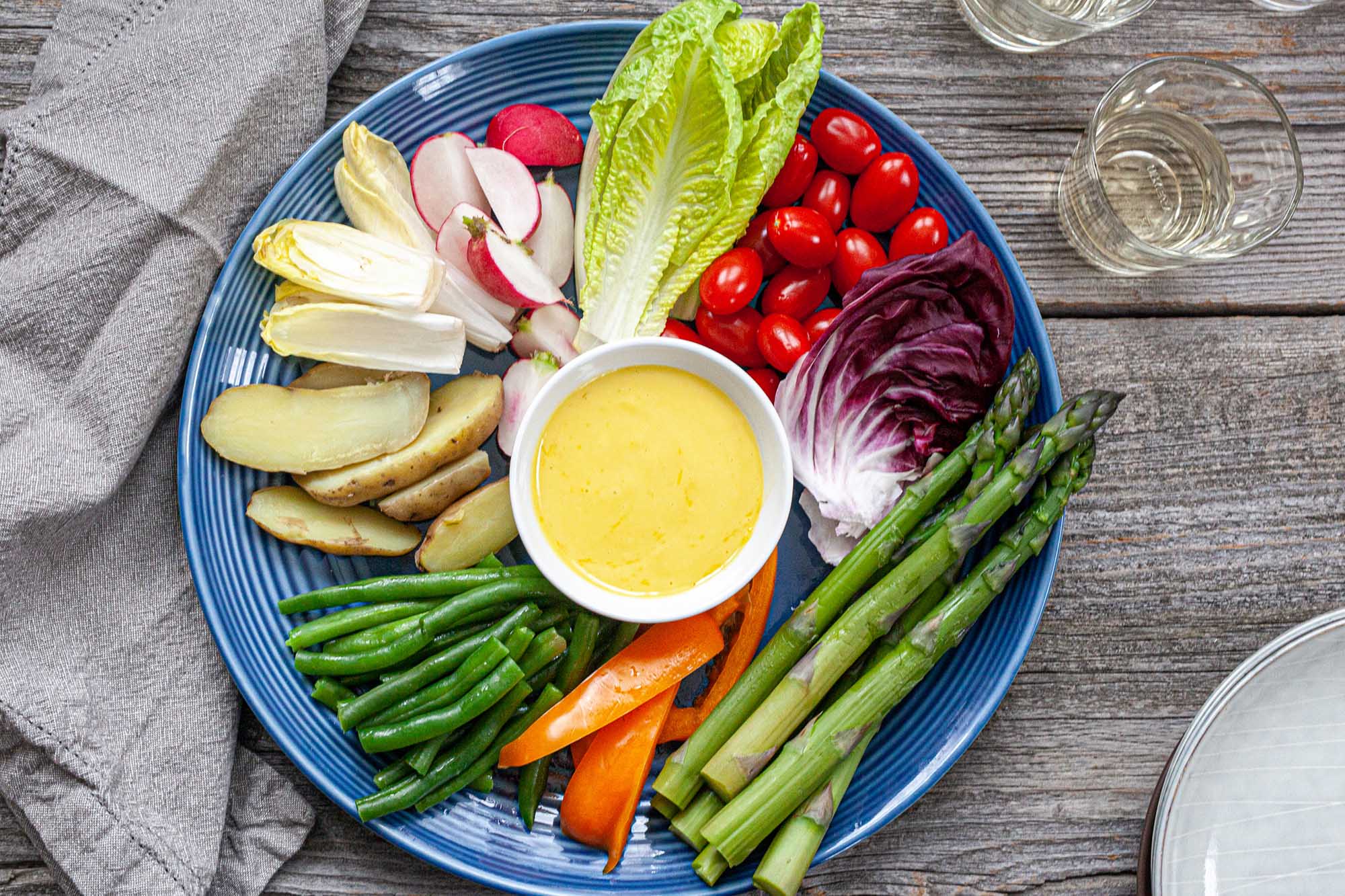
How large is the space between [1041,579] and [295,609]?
5.88 ft

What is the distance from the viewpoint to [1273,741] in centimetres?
221

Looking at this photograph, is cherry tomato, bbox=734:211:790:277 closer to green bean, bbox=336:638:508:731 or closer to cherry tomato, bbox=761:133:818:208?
cherry tomato, bbox=761:133:818:208

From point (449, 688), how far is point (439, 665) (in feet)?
0.19

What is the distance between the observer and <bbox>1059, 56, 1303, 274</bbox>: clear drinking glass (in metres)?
2.36

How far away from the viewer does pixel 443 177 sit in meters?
2.20

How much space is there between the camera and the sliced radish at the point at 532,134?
2.21 meters

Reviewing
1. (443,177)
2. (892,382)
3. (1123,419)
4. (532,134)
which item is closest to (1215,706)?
(1123,419)

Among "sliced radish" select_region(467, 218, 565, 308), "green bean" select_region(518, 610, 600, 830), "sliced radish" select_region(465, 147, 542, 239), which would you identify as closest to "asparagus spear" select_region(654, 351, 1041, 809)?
"green bean" select_region(518, 610, 600, 830)

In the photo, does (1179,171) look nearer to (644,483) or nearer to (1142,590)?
(1142,590)

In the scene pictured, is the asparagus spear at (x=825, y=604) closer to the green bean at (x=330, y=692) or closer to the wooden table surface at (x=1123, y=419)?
the wooden table surface at (x=1123, y=419)

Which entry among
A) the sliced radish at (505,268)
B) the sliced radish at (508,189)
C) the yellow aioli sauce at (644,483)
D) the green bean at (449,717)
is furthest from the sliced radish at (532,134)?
the green bean at (449,717)

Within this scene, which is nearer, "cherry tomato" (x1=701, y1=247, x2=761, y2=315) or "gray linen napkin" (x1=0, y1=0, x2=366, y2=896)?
"gray linen napkin" (x1=0, y1=0, x2=366, y2=896)

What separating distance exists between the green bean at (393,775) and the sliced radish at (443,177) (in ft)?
4.29

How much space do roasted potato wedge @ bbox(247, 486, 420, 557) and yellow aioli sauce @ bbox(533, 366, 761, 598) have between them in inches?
16.2
